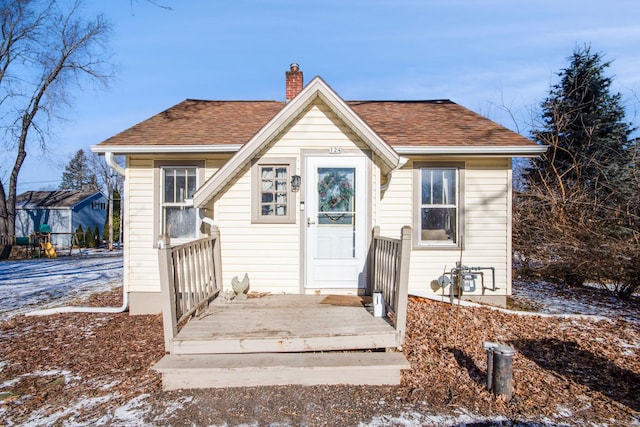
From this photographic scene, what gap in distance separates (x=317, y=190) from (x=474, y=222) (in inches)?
125

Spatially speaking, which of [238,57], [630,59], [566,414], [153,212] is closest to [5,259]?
[238,57]

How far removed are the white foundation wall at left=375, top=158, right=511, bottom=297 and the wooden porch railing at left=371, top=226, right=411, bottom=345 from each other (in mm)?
1454

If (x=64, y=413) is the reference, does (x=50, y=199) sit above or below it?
above

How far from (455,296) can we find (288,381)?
4122mm

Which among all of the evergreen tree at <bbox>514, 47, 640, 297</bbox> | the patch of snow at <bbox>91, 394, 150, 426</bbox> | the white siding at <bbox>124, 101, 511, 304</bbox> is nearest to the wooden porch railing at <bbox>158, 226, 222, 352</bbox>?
the patch of snow at <bbox>91, 394, 150, 426</bbox>

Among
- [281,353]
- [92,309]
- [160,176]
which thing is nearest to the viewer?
[281,353]

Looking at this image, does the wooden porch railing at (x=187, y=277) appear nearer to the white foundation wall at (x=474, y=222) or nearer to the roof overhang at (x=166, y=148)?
the roof overhang at (x=166, y=148)

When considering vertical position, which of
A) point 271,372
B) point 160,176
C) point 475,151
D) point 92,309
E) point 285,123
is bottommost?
point 92,309

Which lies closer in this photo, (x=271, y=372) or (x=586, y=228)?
(x=271, y=372)

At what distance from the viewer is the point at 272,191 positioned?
18.4ft

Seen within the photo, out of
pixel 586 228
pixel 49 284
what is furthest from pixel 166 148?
pixel 586 228

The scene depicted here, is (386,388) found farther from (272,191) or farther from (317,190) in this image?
(272,191)

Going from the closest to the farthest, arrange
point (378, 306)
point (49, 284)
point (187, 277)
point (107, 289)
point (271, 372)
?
point (271, 372), point (187, 277), point (378, 306), point (107, 289), point (49, 284)

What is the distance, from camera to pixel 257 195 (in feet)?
18.4
